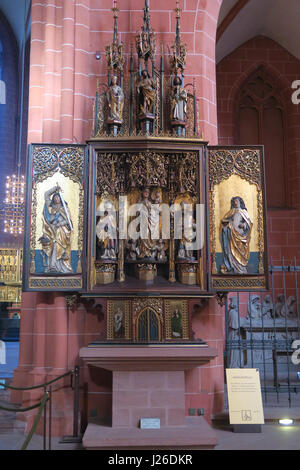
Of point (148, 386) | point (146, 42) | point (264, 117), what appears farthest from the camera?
point (264, 117)

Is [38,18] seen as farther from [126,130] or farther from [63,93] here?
[126,130]

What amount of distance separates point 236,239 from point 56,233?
7.62 feet

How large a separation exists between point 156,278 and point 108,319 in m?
0.83

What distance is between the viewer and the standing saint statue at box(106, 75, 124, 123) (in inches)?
258

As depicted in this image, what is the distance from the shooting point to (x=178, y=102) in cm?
669

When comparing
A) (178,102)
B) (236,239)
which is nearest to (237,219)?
(236,239)

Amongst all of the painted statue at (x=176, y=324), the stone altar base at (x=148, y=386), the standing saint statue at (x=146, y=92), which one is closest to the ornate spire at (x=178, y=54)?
the standing saint statue at (x=146, y=92)

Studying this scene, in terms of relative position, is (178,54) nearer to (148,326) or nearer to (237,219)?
(237,219)

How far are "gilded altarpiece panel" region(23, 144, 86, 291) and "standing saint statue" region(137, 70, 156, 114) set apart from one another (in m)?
1.06

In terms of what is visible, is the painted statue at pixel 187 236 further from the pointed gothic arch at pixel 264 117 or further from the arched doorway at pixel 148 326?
the pointed gothic arch at pixel 264 117

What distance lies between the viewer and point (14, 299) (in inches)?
565

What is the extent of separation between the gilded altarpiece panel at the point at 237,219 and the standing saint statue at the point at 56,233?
73.3 inches

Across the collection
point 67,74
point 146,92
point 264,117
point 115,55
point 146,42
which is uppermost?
point 264,117

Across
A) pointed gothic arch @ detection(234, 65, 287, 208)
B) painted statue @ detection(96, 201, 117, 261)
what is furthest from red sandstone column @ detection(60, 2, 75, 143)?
pointed gothic arch @ detection(234, 65, 287, 208)
